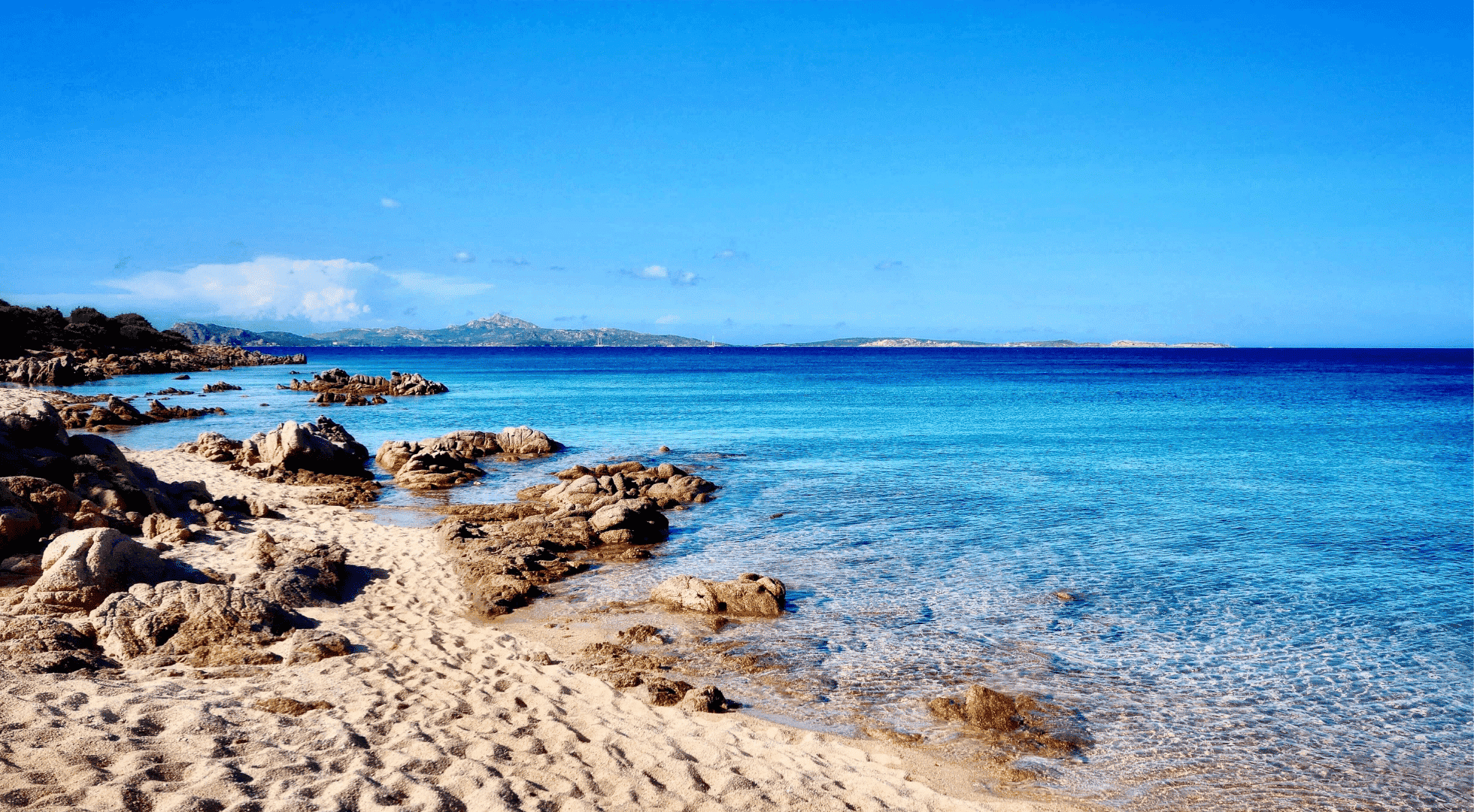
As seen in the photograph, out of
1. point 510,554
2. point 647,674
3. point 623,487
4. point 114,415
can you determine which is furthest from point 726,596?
point 114,415

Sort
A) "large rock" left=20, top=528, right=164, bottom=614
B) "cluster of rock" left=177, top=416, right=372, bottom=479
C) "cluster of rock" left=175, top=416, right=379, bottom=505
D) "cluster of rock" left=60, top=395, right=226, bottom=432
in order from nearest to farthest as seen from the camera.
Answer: "large rock" left=20, top=528, right=164, bottom=614, "cluster of rock" left=175, top=416, right=379, bottom=505, "cluster of rock" left=177, top=416, right=372, bottom=479, "cluster of rock" left=60, top=395, right=226, bottom=432

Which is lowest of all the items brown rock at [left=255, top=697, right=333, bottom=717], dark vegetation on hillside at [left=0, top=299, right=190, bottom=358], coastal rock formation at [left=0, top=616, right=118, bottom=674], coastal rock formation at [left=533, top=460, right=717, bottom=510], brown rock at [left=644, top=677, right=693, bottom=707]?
brown rock at [left=644, top=677, right=693, bottom=707]

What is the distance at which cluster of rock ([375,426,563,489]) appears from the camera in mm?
23094

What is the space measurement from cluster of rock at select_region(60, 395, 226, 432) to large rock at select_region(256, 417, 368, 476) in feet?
47.8

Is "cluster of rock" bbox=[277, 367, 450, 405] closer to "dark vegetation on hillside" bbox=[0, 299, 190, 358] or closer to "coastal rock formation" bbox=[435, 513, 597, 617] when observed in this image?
"dark vegetation on hillside" bbox=[0, 299, 190, 358]

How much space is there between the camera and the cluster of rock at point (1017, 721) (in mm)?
8352

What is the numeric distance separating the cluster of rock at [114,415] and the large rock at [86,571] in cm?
2677

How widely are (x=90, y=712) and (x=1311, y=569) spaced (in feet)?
56.3

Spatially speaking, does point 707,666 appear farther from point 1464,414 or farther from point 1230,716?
point 1464,414

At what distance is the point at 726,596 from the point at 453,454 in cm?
1565

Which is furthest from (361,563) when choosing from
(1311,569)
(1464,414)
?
(1464,414)

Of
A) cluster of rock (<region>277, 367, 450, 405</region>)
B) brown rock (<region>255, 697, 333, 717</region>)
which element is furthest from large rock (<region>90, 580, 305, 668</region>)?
cluster of rock (<region>277, 367, 450, 405</region>)

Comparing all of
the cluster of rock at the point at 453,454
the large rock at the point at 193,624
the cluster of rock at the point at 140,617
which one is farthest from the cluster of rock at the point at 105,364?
the large rock at the point at 193,624

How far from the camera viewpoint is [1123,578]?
14289 millimetres
